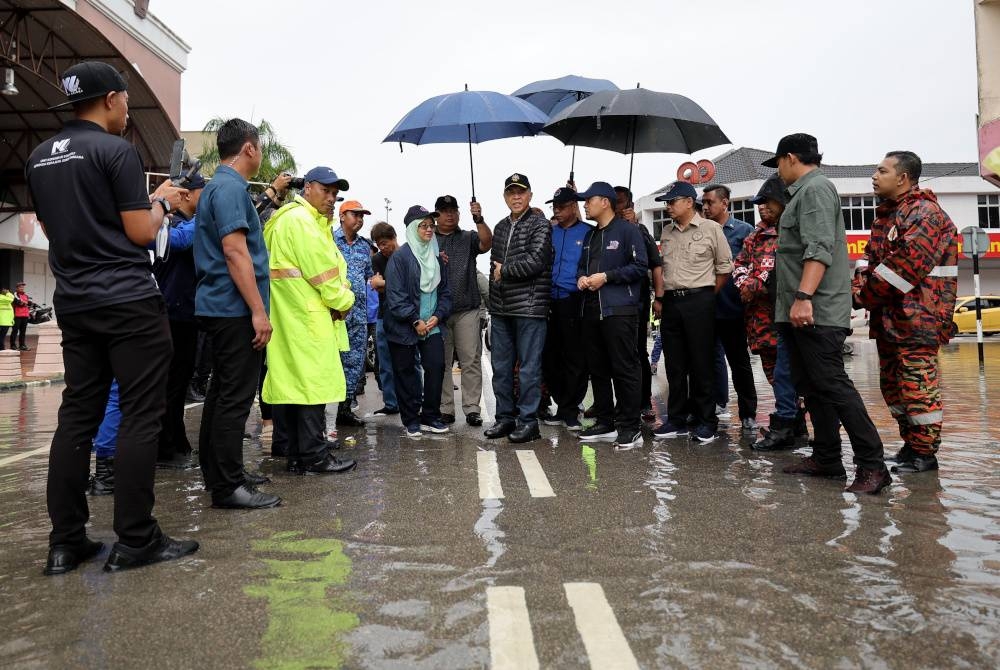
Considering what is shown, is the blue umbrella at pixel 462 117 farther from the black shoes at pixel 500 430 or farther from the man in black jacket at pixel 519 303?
the black shoes at pixel 500 430

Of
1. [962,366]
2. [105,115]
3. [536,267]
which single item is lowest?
[962,366]

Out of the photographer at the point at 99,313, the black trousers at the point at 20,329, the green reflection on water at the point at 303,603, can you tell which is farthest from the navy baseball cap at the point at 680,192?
the black trousers at the point at 20,329

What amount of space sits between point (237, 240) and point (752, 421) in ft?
15.6

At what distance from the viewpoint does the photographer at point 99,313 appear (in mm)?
3434

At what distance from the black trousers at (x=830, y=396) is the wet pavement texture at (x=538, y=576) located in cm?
24

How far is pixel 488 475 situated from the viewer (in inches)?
207

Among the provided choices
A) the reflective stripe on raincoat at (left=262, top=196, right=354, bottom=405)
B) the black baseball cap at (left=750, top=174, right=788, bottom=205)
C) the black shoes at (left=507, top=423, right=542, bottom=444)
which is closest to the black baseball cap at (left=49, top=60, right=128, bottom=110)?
the reflective stripe on raincoat at (left=262, top=196, right=354, bottom=405)

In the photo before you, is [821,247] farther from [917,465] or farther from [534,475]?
[534,475]

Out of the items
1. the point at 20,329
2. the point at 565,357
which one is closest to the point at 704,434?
the point at 565,357

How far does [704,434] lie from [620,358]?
2.86ft

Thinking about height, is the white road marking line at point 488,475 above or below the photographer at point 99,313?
below

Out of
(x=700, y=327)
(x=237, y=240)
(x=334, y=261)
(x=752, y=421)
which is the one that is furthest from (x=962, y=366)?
(x=237, y=240)

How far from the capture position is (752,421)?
24.0ft

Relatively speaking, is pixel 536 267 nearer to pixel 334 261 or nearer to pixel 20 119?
pixel 334 261
